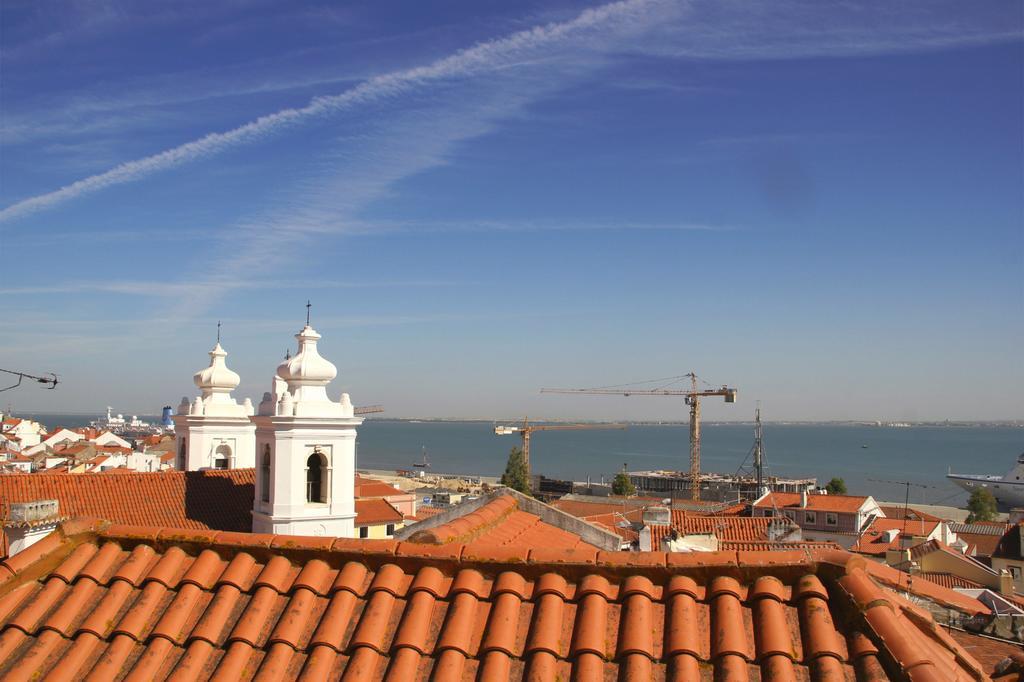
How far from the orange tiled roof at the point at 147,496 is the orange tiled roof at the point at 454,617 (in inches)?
663

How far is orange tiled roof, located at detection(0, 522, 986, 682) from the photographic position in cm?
409

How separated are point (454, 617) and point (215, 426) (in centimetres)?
2505

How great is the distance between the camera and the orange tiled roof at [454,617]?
4094 millimetres

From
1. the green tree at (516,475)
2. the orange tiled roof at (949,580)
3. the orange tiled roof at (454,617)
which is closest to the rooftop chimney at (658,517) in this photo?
the orange tiled roof at (949,580)

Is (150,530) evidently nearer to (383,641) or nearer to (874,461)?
(383,641)

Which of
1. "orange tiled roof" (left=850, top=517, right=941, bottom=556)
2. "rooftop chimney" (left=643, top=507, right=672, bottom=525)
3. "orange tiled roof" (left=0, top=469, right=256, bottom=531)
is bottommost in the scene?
"orange tiled roof" (left=850, top=517, right=941, bottom=556)

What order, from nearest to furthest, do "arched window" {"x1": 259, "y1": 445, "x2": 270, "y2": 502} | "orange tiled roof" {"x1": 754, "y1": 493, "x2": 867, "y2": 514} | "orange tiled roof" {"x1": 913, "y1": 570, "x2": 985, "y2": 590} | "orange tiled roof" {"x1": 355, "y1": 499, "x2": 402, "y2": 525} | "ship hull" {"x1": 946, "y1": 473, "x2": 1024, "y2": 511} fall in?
1. "arched window" {"x1": 259, "y1": 445, "x2": 270, "y2": 502}
2. "orange tiled roof" {"x1": 913, "y1": 570, "x2": 985, "y2": 590}
3. "orange tiled roof" {"x1": 355, "y1": 499, "x2": 402, "y2": 525}
4. "orange tiled roof" {"x1": 754, "y1": 493, "x2": 867, "y2": 514}
5. "ship hull" {"x1": 946, "y1": 473, "x2": 1024, "y2": 511}

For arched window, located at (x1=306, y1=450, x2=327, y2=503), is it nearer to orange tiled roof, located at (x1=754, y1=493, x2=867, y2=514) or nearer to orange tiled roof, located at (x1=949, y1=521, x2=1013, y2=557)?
orange tiled roof, located at (x1=949, y1=521, x2=1013, y2=557)

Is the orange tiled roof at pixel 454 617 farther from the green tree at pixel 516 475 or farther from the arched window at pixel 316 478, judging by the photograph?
the green tree at pixel 516 475

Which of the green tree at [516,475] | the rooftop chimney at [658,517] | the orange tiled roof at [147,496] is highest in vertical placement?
the orange tiled roof at [147,496]

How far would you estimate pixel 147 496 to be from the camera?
22.0m

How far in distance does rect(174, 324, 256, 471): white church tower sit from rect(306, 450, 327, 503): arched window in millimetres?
6190

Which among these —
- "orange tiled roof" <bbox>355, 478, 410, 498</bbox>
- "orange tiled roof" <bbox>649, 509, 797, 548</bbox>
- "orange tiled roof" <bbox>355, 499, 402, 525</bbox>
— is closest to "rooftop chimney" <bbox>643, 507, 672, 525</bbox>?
"orange tiled roof" <bbox>649, 509, 797, 548</bbox>

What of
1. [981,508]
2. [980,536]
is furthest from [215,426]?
[981,508]
